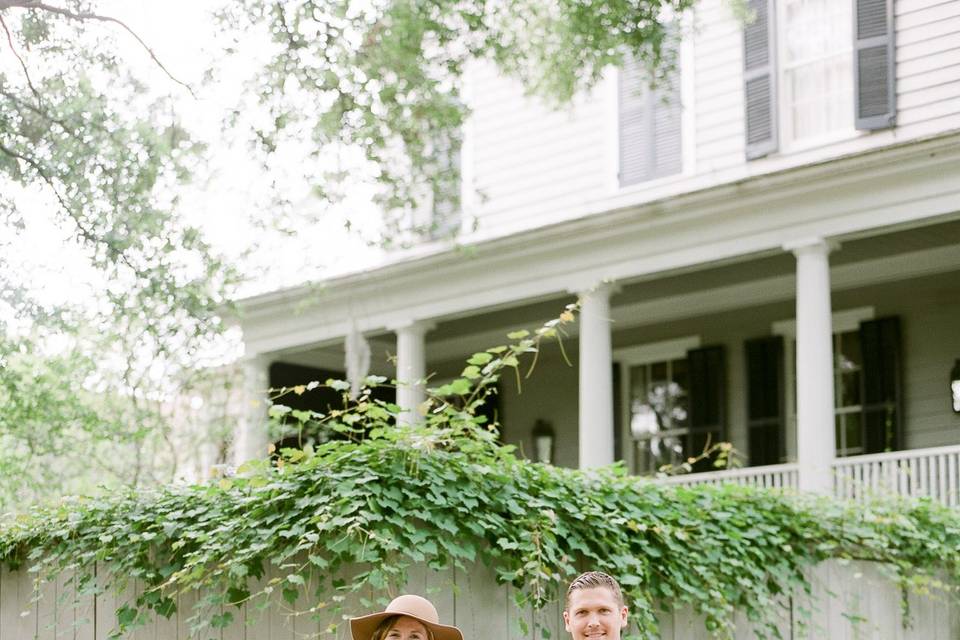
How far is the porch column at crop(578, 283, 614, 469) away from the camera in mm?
12641

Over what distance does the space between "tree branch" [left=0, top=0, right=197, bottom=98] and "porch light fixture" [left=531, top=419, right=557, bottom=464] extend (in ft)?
25.2

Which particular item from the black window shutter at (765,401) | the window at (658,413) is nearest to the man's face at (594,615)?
the black window shutter at (765,401)

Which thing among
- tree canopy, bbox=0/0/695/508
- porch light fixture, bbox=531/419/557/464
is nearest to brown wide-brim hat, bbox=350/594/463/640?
tree canopy, bbox=0/0/695/508

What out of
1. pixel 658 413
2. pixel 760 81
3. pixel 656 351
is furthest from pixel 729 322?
pixel 760 81

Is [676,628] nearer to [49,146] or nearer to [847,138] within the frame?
[49,146]

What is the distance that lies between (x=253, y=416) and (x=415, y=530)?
9.53 metres

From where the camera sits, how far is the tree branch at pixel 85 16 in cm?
→ 902

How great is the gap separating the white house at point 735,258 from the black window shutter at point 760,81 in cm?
2

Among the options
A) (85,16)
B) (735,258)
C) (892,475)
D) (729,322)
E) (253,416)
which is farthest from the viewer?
(729,322)

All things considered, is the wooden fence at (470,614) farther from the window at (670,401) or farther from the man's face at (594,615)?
the window at (670,401)

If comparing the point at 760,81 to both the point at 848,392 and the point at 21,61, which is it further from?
the point at 21,61

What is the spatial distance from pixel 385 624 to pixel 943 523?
15.0 feet

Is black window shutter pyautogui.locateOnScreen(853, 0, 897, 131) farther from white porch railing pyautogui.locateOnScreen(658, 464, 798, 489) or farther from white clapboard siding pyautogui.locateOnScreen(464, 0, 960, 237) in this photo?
white porch railing pyautogui.locateOnScreen(658, 464, 798, 489)

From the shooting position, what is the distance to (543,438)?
1672 centimetres
